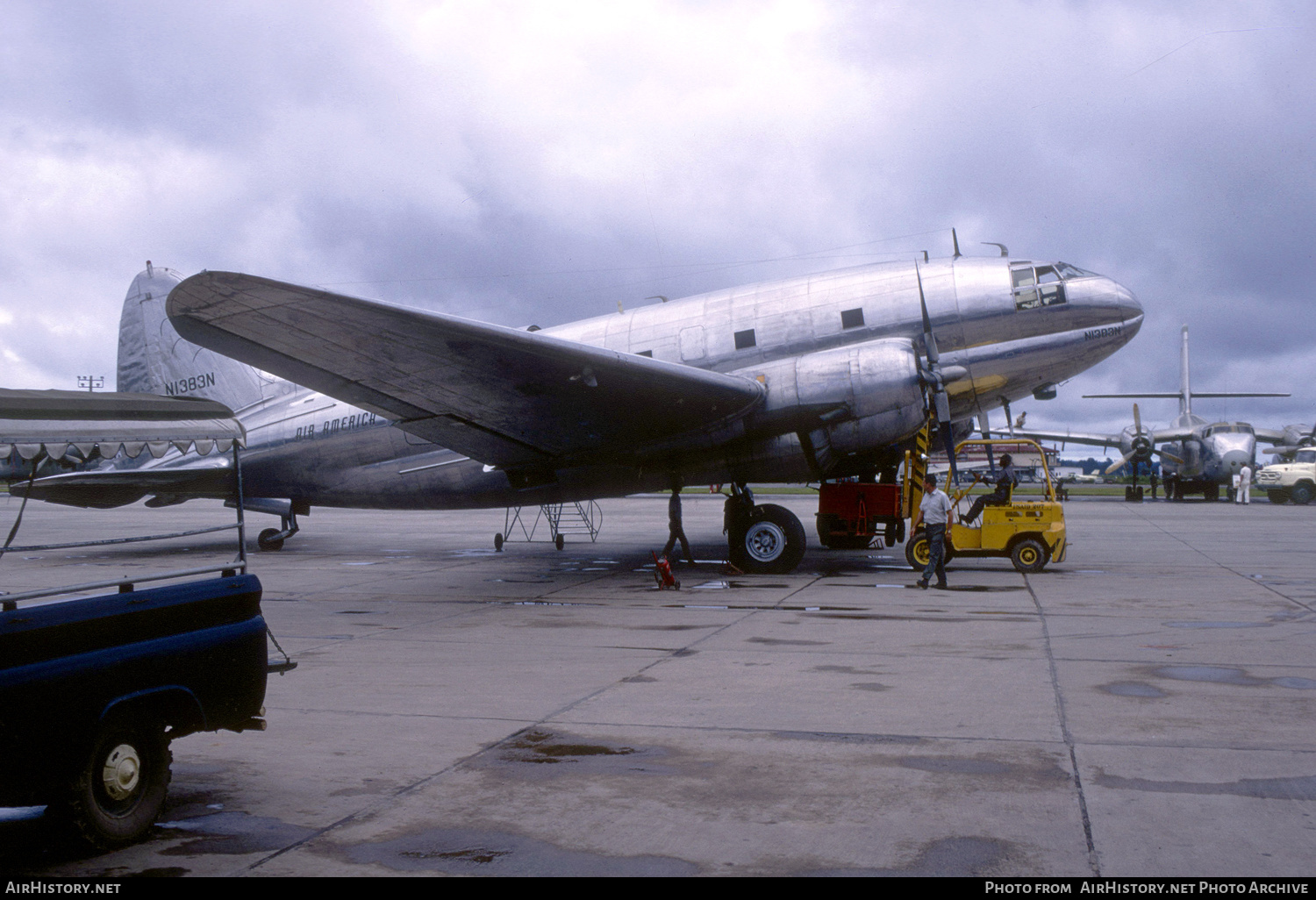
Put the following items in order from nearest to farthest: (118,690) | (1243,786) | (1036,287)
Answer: (118,690), (1243,786), (1036,287)

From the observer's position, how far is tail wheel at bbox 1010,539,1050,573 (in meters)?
15.0

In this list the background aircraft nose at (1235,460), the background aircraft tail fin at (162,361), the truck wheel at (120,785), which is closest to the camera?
the truck wheel at (120,785)

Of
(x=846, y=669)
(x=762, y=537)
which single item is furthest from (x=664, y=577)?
(x=846, y=669)

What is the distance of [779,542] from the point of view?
49.7ft

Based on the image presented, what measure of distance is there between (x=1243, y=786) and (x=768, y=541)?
1045 centimetres

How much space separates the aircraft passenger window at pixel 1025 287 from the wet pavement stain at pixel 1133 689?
343 inches

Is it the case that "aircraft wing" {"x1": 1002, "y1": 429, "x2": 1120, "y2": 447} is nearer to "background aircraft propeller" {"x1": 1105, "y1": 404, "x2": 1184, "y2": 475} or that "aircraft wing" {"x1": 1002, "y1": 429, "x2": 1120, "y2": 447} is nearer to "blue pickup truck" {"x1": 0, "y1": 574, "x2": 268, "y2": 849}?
"background aircraft propeller" {"x1": 1105, "y1": 404, "x2": 1184, "y2": 475}

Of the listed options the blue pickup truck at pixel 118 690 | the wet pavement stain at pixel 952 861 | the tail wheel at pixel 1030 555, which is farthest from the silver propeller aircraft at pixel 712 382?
the wet pavement stain at pixel 952 861

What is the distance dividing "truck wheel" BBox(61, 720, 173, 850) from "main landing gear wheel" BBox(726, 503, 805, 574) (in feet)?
37.5

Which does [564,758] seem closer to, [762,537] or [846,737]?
[846,737]

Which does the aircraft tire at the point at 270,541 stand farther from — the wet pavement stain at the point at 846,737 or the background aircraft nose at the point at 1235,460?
the background aircraft nose at the point at 1235,460

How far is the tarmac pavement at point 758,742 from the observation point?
13.5ft

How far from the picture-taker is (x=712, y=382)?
13.3 m

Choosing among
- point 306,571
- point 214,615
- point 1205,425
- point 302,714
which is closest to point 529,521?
point 306,571
